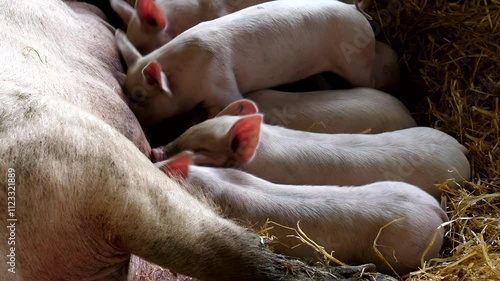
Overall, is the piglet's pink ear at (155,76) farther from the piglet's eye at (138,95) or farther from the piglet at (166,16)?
the piglet at (166,16)

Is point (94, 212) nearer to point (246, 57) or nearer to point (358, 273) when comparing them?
point (358, 273)

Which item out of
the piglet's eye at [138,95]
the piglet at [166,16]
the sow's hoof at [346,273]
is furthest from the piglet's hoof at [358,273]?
the piglet at [166,16]

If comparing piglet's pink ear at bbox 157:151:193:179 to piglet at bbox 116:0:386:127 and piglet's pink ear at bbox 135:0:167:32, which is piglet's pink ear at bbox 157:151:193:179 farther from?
piglet's pink ear at bbox 135:0:167:32

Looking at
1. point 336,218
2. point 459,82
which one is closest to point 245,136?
point 336,218

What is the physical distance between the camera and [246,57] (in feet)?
7.91

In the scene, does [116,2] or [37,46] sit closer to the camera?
[37,46]

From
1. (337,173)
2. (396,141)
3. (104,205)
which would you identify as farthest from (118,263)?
(396,141)

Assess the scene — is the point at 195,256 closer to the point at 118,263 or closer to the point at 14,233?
the point at 118,263

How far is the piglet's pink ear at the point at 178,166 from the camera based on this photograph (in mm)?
1804

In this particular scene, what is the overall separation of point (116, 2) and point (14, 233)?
5.33ft

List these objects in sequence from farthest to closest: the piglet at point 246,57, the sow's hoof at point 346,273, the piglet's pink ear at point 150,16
A: the piglet's pink ear at point 150,16, the piglet at point 246,57, the sow's hoof at point 346,273

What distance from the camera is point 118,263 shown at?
165cm

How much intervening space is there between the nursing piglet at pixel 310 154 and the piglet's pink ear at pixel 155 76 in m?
0.22

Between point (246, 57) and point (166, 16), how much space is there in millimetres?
479
